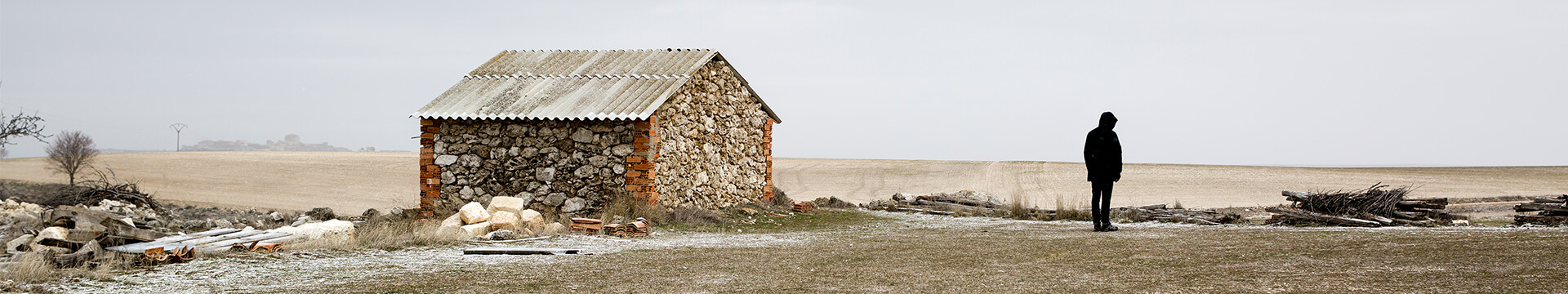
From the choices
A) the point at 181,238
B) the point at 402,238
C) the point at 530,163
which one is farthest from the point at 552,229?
the point at 181,238

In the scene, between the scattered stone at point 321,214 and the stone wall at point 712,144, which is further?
the scattered stone at point 321,214

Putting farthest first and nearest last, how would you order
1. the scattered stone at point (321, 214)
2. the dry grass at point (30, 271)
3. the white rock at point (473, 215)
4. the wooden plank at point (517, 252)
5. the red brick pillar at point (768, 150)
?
1. the red brick pillar at point (768, 150)
2. the scattered stone at point (321, 214)
3. the white rock at point (473, 215)
4. the wooden plank at point (517, 252)
5. the dry grass at point (30, 271)

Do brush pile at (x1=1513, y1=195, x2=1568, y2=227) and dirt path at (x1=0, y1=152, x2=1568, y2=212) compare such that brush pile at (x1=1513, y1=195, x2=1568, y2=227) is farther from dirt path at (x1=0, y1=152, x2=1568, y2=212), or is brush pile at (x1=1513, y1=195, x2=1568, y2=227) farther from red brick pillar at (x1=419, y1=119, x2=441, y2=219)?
red brick pillar at (x1=419, y1=119, x2=441, y2=219)

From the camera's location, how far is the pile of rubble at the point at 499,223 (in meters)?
12.5

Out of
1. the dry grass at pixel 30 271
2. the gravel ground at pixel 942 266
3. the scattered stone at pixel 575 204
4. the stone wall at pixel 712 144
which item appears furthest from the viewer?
the stone wall at pixel 712 144

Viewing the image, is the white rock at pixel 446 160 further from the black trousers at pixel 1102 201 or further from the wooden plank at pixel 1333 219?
the wooden plank at pixel 1333 219

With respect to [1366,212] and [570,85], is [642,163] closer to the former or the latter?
[570,85]

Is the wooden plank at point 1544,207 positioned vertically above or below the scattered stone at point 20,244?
above

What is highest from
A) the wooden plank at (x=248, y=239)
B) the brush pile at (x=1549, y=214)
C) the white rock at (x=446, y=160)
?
the white rock at (x=446, y=160)

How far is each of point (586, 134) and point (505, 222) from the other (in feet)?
10.5

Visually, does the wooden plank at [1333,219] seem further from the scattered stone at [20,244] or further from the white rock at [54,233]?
the scattered stone at [20,244]

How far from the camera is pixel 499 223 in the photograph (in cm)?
1305

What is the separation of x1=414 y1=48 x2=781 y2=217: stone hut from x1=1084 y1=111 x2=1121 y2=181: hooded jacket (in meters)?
6.09

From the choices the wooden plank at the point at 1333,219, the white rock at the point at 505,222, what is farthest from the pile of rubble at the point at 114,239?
the wooden plank at the point at 1333,219
